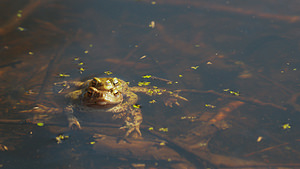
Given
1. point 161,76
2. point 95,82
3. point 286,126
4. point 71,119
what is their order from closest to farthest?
point 286,126
point 71,119
point 95,82
point 161,76

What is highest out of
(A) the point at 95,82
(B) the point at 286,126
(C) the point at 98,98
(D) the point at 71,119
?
(A) the point at 95,82

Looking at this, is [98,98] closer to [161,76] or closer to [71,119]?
[71,119]

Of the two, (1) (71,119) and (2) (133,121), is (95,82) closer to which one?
(1) (71,119)

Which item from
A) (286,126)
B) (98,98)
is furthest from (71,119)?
(286,126)

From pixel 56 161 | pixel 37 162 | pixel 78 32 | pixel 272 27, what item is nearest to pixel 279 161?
pixel 56 161

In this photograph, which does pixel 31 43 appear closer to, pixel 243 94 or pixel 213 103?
pixel 213 103

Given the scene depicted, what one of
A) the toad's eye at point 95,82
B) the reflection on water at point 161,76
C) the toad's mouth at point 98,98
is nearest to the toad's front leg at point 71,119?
the reflection on water at point 161,76

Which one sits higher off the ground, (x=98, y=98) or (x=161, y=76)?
(x=161, y=76)

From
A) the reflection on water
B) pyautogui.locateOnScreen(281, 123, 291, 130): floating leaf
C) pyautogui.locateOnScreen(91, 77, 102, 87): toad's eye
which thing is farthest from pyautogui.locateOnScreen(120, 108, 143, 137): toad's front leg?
pyautogui.locateOnScreen(281, 123, 291, 130): floating leaf

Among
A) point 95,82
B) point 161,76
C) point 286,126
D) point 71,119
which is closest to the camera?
point 286,126

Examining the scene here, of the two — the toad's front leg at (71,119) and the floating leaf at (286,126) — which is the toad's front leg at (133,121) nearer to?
the toad's front leg at (71,119)

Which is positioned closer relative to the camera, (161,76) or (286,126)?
(286,126)
